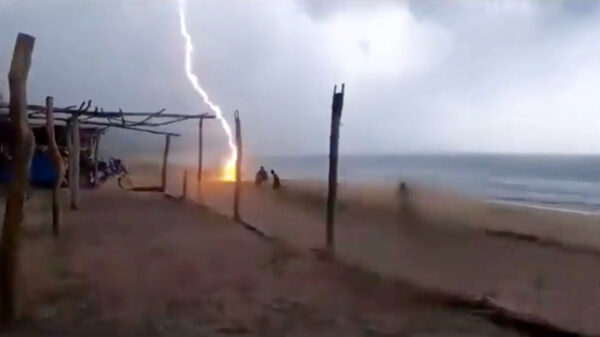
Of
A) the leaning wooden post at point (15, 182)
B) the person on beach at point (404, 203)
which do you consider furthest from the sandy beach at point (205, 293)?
the person on beach at point (404, 203)

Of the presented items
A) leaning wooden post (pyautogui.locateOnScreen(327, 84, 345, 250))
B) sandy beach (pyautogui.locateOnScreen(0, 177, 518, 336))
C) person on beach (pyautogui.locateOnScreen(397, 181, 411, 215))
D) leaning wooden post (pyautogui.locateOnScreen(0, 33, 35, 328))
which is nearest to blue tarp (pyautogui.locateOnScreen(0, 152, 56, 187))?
sandy beach (pyautogui.locateOnScreen(0, 177, 518, 336))

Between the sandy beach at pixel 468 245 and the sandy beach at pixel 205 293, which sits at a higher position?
the sandy beach at pixel 205 293

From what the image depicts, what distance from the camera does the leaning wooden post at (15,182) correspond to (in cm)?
597

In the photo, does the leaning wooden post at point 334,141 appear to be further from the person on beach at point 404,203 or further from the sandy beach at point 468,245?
the person on beach at point 404,203

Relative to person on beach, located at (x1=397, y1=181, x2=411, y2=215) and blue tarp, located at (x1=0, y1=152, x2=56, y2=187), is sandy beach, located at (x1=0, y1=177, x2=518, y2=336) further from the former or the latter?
person on beach, located at (x1=397, y1=181, x2=411, y2=215)

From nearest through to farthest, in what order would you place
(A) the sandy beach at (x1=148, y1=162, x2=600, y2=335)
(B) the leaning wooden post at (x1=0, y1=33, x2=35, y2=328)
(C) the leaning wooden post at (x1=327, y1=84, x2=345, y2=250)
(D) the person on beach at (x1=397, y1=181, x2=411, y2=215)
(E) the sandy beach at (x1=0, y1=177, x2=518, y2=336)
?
(B) the leaning wooden post at (x1=0, y1=33, x2=35, y2=328) < (E) the sandy beach at (x1=0, y1=177, x2=518, y2=336) < (A) the sandy beach at (x1=148, y1=162, x2=600, y2=335) < (C) the leaning wooden post at (x1=327, y1=84, x2=345, y2=250) < (D) the person on beach at (x1=397, y1=181, x2=411, y2=215)

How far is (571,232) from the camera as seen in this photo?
21.2 meters

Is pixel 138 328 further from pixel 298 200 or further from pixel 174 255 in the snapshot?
pixel 298 200

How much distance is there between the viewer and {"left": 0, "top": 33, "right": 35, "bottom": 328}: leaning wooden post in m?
5.97

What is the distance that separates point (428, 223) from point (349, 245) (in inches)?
279

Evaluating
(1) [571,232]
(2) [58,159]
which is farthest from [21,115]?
(1) [571,232]

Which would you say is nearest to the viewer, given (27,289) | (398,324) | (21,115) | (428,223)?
(21,115)

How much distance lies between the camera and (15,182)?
19.4ft

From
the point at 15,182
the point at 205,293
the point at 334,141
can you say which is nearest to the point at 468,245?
the point at 334,141
